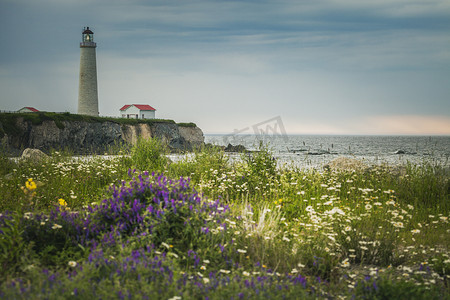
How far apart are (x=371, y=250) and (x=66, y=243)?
12.6 feet

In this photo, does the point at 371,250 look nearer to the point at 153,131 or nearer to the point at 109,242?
the point at 109,242

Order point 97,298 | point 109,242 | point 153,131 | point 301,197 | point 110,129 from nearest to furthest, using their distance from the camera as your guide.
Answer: point 97,298
point 109,242
point 301,197
point 110,129
point 153,131

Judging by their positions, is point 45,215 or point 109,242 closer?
point 109,242

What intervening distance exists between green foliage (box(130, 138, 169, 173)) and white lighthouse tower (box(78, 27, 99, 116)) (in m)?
37.5

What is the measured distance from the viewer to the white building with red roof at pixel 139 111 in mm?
67125

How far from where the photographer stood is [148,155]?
11484mm

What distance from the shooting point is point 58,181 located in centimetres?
909

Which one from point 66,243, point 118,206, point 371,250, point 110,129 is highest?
point 110,129

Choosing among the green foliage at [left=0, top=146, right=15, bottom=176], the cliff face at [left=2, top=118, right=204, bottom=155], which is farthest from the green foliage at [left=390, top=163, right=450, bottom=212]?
the cliff face at [left=2, top=118, right=204, bottom=155]

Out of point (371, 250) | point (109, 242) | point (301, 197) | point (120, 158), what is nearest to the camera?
point (109, 242)

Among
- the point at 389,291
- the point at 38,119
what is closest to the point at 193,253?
the point at 389,291

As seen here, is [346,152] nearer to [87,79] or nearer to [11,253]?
[87,79]

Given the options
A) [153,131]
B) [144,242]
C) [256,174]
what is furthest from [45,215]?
[153,131]

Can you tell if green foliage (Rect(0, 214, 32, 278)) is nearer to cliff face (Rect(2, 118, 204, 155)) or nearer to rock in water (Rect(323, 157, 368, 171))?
rock in water (Rect(323, 157, 368, 171))
